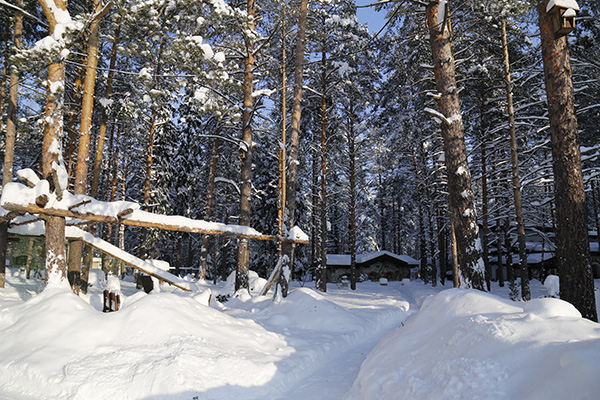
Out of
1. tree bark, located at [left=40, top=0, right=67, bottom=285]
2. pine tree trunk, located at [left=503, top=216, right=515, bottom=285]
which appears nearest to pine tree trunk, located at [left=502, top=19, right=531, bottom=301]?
pine tree trunk, located at [left=503, top=216, right=515, bottom=285]

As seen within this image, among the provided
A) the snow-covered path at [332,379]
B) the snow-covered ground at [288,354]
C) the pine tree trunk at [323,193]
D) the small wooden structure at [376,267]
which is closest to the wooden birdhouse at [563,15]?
the snow-covered ground at [288,354]

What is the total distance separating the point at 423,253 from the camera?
1215 inches

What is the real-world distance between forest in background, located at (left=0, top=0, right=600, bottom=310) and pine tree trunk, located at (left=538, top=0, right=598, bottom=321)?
198 centimetres

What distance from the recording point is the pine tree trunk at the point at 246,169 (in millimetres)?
13164

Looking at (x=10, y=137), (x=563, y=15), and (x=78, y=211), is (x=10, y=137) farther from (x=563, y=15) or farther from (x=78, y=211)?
(x=563, y=15)

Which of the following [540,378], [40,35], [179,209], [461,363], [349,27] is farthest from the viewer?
[179,209]

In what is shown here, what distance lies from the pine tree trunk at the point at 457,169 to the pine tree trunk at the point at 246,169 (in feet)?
24.1

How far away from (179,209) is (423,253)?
67.0 ft

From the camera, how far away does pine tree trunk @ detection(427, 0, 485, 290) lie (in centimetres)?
658

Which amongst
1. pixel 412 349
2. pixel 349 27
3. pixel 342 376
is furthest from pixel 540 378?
pixel 349 27

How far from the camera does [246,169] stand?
13742mm

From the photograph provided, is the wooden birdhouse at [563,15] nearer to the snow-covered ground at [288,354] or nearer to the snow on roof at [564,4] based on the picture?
the snow on roof at [564,4]

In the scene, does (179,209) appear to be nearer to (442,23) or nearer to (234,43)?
(234,43)

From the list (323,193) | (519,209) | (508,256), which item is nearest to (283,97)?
(323,193)
